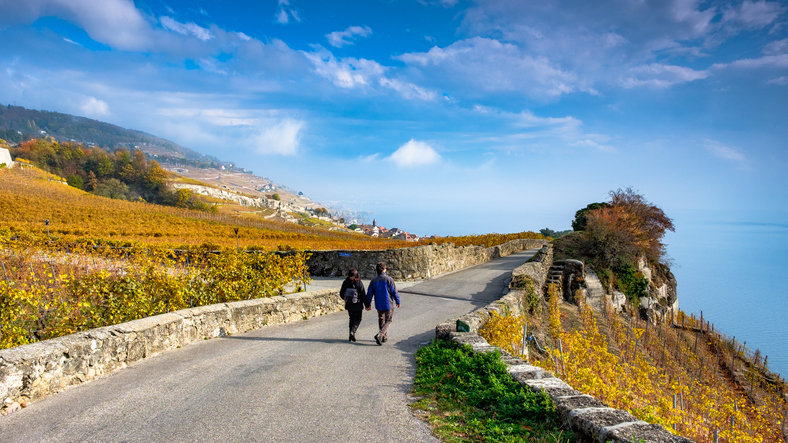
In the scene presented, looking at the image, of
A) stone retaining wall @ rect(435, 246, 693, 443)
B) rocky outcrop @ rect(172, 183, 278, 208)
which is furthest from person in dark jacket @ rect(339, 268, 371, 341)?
rocky outcrop @ rect(172, 183, 278, 208)

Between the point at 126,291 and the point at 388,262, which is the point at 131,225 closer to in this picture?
the point at 388,262

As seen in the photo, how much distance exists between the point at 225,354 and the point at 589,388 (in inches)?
225

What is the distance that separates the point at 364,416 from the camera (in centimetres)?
433

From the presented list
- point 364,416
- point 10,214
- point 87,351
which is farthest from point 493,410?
point 10,214

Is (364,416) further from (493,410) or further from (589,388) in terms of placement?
(589,388)

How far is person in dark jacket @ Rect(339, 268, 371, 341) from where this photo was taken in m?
7.93

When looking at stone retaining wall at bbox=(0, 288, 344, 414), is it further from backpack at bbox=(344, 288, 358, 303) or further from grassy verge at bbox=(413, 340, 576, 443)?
grassy verge at bbox=(413, 340, 576, 443)

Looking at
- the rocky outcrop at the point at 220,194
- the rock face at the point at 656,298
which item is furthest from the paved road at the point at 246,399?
the rocky outcrop at the point at 220,194

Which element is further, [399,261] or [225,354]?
[399,261]

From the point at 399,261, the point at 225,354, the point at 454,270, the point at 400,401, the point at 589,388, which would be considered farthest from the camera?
the point at 454,270

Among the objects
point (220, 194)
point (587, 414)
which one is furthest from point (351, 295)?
point (220, 194)

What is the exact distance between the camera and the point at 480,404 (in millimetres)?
4598

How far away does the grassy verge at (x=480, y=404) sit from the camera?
3.84 metres

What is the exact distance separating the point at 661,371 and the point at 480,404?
1173 cm
